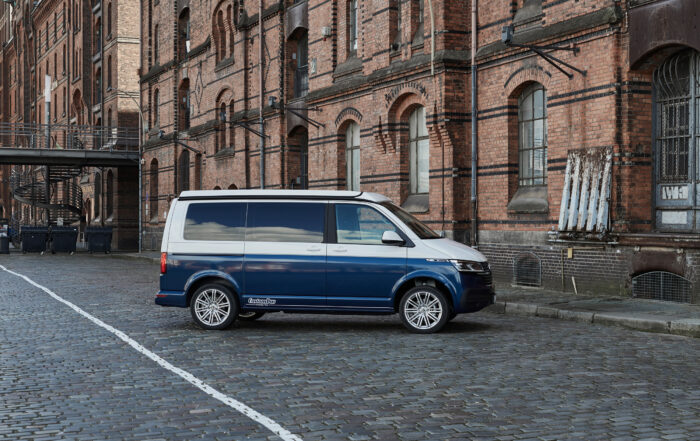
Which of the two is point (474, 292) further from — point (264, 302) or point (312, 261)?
point (264, 302)

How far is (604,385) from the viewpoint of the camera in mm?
7613

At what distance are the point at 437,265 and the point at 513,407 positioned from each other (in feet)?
14.6

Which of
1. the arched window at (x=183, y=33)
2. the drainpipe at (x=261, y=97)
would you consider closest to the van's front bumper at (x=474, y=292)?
the drainpipe at (x=261, y=97)

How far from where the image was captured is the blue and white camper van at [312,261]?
1119 centimetres

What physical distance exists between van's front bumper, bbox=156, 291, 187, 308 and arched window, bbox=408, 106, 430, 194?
10139mm

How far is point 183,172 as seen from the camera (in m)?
38.8

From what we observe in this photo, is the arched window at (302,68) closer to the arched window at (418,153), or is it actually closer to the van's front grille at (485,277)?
the arched window at (418,153)

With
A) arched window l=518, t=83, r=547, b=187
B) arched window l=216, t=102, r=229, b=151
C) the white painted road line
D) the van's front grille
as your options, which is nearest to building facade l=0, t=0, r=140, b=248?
arched window l=216, t=102, r=229, b=151

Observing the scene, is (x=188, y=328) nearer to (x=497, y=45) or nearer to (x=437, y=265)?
(x=437, y=265)

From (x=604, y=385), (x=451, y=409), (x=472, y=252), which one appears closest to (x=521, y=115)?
(x=472, y=252)

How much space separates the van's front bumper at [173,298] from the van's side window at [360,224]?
2433 mm

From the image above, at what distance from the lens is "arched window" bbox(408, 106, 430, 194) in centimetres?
2088

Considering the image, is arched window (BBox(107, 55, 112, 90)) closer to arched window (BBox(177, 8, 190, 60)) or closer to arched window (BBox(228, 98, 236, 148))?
arched window (BBox(177, 8, 190, 60))

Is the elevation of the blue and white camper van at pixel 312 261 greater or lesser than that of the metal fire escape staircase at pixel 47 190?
lesser
